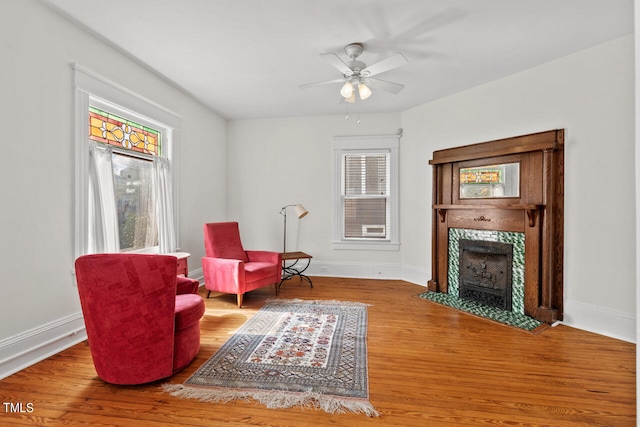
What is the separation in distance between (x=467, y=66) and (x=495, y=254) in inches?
88.6

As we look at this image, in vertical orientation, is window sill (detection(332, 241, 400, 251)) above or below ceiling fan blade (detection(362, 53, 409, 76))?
below

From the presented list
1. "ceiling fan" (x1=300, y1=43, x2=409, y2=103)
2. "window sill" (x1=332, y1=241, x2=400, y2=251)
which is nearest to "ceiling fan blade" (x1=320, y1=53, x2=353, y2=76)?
"ceiling fan" (x1=300, y1=43, x2=409, y2=103)

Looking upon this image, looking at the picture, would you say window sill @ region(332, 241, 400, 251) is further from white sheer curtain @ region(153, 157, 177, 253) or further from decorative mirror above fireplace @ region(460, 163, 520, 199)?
white sheer curtain @ region(153, 157, 177, 253)

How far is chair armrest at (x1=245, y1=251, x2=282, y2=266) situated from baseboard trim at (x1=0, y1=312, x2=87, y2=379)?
2.14m

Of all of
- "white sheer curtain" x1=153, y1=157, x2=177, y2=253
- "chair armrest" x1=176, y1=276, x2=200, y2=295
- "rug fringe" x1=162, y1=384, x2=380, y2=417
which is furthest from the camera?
"white sheer curtain" x1=153, y1=157, x2=177, y2=253

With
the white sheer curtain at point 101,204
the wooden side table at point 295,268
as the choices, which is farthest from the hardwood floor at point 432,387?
the wooden side table at point 295,268

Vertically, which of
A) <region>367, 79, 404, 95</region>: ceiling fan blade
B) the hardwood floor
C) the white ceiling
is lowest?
the hardwood floor

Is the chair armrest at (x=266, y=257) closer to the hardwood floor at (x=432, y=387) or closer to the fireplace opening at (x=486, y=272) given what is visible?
the hardwood floor at (x=432, y=387)

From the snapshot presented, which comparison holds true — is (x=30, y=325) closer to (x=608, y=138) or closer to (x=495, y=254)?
(x=495, y=254)

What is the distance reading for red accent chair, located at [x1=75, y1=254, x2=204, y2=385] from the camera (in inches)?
76.4

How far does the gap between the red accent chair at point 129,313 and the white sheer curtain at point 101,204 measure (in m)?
1.16

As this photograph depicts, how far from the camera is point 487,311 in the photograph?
3.55m

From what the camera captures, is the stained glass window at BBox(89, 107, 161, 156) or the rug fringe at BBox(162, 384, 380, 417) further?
the stained glass window at BBox(89, 107, 161, 156)

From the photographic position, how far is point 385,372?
2.25 metres
